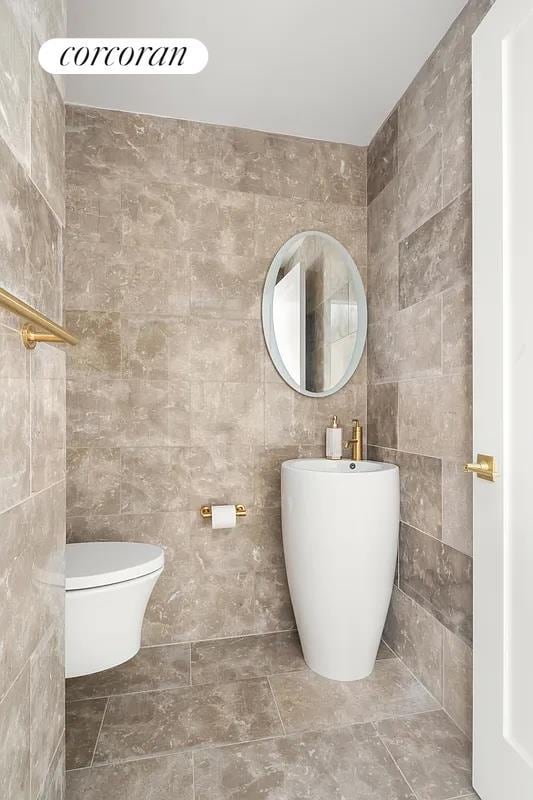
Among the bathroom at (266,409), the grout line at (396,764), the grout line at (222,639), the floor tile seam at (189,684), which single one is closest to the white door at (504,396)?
the bathroom at (266,409)

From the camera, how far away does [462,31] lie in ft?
4.67

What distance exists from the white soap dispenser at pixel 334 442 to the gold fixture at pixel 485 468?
85cm

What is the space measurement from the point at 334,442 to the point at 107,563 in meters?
1.04

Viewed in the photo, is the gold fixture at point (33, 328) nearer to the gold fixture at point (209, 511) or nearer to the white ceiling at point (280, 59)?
the gold fixture at point (209, 511)

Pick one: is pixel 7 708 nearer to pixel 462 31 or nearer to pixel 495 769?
pixel 495 769

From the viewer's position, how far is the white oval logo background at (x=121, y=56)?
0.91 m

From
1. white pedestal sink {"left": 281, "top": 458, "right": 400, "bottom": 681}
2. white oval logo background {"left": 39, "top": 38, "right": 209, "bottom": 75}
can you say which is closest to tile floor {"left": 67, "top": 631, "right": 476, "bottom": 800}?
white pedestal sink {"left": 281, "top": 458, "right": 400, "bottom": 681}

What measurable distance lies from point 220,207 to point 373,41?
2.69 ft

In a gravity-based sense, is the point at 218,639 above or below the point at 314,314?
below

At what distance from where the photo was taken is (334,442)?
1.99 m

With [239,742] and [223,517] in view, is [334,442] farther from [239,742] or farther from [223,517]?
[239,742]

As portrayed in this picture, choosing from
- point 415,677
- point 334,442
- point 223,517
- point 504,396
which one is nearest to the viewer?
point 504,396

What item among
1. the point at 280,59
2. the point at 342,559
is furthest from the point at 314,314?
the point at 342,559

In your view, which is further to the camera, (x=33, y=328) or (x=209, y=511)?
(x=209, y=511)
